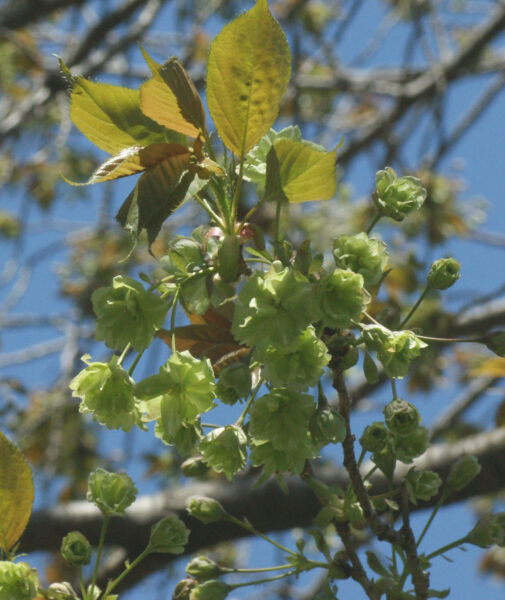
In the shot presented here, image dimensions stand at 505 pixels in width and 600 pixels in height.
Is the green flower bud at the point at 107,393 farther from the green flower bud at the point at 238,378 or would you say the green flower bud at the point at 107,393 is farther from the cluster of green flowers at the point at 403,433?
the cluster of green flowers at the point at 403,433

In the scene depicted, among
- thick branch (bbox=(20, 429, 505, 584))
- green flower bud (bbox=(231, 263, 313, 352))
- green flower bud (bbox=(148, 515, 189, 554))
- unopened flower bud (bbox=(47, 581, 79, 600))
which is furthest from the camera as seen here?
thick branch (bbox=(20, 429, 505, 584))

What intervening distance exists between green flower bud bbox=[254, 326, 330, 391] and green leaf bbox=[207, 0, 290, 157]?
8.7 inches

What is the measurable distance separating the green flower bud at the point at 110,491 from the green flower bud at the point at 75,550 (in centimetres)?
4

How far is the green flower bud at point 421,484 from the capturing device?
0.88 meters

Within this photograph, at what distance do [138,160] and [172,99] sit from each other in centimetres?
7

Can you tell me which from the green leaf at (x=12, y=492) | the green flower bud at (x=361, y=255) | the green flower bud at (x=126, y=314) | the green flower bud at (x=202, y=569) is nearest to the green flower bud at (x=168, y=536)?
the green flower bud at (x=202, y=569)

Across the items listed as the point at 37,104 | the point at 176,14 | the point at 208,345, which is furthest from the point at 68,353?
the point at 208,345

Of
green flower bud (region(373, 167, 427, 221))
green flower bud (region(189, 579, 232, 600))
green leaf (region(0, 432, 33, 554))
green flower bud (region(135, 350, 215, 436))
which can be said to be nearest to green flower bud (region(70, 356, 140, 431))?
green flower bud (region(135, 350, 215, 436))

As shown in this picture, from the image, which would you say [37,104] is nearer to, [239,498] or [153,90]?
[239,498]

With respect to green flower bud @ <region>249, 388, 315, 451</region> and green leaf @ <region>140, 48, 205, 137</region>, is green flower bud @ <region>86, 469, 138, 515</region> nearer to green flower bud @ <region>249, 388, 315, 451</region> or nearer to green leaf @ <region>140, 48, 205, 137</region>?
green flower bud @ <region>249, 388, 315, 451</region>

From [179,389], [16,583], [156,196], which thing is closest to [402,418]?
[179,389]

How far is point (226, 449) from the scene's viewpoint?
0.84 meters

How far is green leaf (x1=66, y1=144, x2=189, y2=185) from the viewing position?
818 mm

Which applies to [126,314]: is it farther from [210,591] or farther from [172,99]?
[210,591]
